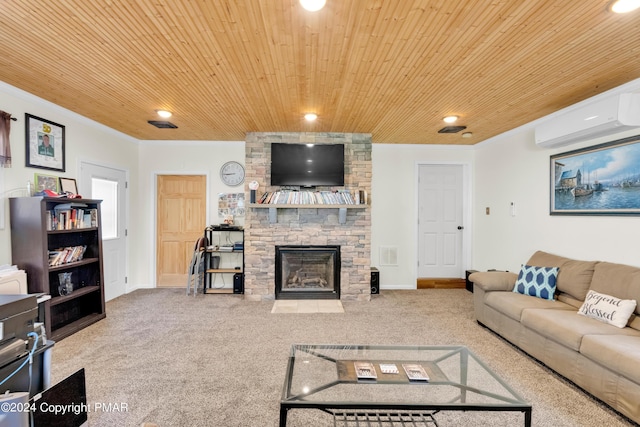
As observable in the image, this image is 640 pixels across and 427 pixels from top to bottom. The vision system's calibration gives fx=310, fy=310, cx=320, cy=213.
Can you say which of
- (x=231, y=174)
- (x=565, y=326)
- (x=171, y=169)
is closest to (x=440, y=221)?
(x=565, y=326)

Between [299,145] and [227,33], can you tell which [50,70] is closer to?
[227,33]

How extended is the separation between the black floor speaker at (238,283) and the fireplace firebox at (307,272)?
66 cm

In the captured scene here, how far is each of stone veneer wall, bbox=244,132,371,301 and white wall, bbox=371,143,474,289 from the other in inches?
25.7

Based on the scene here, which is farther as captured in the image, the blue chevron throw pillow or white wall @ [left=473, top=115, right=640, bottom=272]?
the blue chevron throw pillow

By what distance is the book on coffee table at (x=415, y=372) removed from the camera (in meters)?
1.80

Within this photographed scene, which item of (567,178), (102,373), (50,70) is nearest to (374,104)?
(567,178)

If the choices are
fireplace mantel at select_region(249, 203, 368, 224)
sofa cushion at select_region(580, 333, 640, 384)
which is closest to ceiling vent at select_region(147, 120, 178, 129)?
fireplace mantel at select_region(249, 203, 368, 224)

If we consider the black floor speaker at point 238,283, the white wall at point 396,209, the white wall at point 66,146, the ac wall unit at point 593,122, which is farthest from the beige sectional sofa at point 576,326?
the white wall at point 66,146

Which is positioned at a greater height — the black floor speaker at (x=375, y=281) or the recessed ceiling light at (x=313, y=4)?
the recessed ceiling light at (x=313, y=4)

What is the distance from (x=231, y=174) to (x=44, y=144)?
231 centimetres

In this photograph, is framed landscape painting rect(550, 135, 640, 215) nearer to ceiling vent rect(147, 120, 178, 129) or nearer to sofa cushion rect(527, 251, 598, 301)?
sofa cushion rect(527, 251, 598, 301)

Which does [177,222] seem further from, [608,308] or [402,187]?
[608,308]

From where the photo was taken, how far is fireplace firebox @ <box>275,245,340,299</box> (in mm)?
4543

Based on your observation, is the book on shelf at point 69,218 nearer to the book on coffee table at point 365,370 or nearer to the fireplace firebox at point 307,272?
the fireplace firebox at point 307,272
